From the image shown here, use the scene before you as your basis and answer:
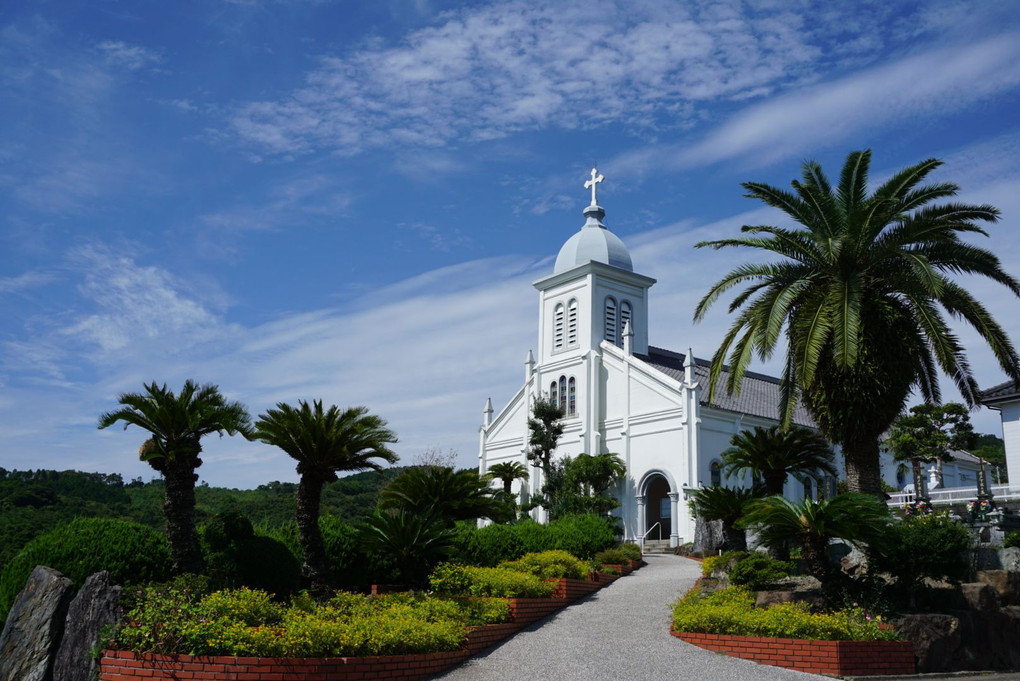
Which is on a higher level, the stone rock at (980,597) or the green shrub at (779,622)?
the stone rock at (980,597)

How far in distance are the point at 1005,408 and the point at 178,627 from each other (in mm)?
31268

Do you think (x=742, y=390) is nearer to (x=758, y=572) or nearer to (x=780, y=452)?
(x=780, y=452)

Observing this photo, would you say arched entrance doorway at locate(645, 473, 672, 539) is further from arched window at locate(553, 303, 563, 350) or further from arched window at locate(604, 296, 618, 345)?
arched window at locate(553, 303, 563, 350)

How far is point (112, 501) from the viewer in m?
44.5

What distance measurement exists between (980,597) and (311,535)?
13.9 m

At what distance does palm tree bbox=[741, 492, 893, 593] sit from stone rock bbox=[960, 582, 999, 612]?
2.22 m

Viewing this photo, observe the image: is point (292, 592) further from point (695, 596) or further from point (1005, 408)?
point (1005, 408)

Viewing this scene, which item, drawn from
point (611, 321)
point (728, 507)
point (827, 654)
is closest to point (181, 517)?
point (827, 654)

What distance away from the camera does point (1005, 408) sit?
109 feet

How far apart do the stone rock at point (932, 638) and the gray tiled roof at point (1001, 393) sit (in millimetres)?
18507

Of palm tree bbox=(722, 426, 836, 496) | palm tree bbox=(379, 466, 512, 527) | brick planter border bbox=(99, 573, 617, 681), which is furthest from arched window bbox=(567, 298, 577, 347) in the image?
brick planter border bbox=(99, 573, 617, 681)

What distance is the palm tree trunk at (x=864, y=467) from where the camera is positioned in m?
20.6

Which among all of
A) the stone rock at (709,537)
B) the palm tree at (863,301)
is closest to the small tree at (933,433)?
the stone rock at (709,537)

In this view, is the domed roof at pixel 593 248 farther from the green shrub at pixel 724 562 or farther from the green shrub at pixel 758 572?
the green shrub at pixel 758 572
